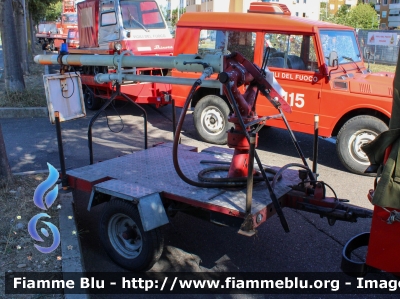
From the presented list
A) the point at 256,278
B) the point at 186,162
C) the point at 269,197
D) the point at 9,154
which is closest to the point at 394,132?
the point at 269,197

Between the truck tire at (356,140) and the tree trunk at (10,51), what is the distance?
27.2 ft

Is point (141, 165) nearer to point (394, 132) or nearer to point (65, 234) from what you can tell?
point (65, 234)

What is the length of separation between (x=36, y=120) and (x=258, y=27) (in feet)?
19.2

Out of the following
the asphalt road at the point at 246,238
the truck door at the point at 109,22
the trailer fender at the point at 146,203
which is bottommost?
the asphalt road at the point at 246,238

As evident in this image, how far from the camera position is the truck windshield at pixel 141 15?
36.3ft

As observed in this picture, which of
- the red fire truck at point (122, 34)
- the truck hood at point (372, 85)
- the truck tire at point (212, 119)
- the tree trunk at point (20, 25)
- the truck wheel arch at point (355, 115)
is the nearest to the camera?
the truck hood at point (372, 85)

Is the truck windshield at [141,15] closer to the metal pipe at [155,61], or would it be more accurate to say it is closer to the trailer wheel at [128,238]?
the metal pipe at [155,61]

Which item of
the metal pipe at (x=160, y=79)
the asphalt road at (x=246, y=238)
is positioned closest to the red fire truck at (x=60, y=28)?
the asphalt road at (x=246, y=238)

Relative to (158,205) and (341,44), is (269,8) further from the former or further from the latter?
(158,205)

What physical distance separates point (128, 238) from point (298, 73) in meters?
4.38

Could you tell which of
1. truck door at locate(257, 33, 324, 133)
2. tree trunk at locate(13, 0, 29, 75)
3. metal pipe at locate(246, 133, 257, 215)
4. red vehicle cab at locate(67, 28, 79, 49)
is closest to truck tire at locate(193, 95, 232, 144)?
truck door at locate(257, 33, 324, 133)

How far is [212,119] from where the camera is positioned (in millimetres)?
8344

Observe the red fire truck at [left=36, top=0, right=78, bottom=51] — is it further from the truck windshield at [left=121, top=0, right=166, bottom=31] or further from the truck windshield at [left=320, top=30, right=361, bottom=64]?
the truck windshield at [left=320, top=30, right=361, bottom=64]

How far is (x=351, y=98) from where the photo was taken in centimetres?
670
